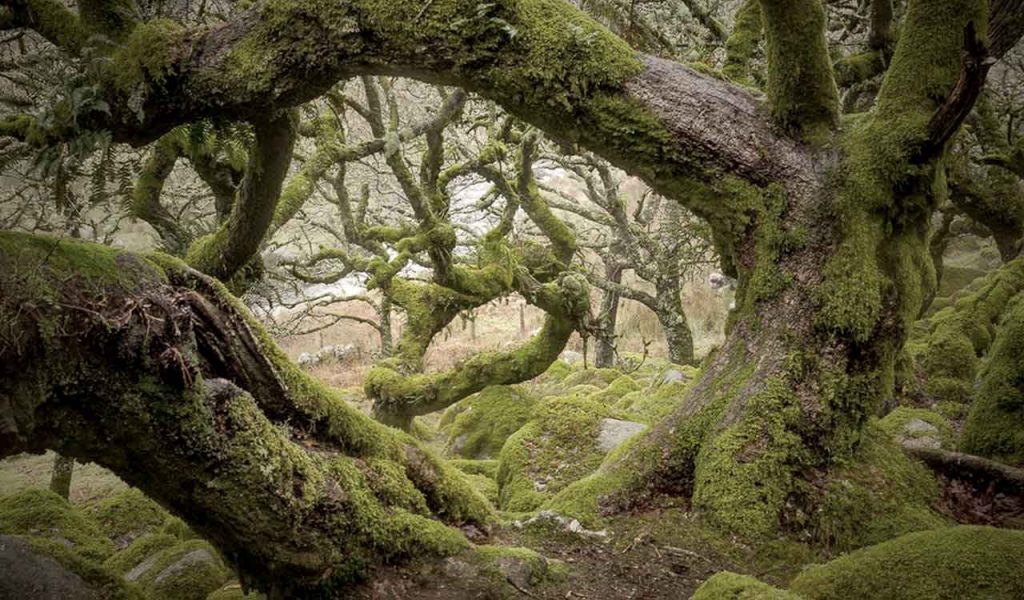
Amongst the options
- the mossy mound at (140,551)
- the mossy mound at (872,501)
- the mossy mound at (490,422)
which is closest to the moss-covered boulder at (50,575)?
the mossy mound at (140,551)

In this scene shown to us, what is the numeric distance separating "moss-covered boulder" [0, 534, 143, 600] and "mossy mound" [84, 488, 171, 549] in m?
3.28

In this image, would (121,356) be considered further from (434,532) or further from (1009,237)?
(1009,237)

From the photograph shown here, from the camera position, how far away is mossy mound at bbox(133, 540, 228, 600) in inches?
156

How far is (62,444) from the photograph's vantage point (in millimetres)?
2422

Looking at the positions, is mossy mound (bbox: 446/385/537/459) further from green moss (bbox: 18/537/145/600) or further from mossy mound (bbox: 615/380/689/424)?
green moss (bbox: 18/537/145/600)

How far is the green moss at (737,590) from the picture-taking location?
2.33 metres

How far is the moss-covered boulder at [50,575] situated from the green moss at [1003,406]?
221 inches

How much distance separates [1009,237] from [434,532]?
33.7 ft

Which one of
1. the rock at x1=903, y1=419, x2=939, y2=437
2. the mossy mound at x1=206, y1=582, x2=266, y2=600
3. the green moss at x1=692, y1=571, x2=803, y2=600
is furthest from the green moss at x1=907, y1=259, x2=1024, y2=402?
the mossy mound at x1=206, y1=582, x2=266, y2=600

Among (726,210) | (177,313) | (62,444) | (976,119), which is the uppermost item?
(976,119)

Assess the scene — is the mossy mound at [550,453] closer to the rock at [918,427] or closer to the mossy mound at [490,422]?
the mossy mound at [490,422]

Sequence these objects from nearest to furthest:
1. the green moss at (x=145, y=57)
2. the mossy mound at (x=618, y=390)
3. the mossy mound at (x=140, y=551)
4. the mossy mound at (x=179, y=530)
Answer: the green moss at (x=145, y=57)
the mossy mound at (x=140, y=551)
the mossy mound at (x=179, y=530)
the mossy mound at (x=618, y=390)

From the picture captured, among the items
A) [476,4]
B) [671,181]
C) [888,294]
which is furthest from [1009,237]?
[476,4]

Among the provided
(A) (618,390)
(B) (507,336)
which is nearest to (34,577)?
(A) (618,390)
